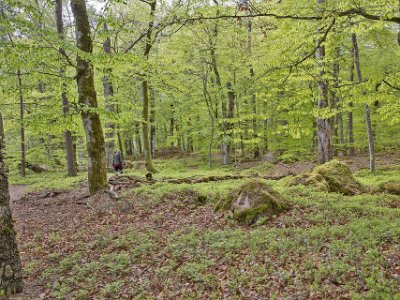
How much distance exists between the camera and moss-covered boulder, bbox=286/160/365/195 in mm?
9845

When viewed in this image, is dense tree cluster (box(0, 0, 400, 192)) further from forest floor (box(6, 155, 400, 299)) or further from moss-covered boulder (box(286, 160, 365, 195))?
forest floor (box(6, 155, 400, 299))

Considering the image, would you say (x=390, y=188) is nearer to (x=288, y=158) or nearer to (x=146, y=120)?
(x=288, y=158)

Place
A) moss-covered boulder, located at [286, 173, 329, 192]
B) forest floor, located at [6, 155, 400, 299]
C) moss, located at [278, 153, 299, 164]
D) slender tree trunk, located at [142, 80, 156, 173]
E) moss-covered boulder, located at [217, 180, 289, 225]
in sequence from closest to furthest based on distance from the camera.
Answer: forest floor, located at [6, 155, 400, 299] → moss-covered boulder, located at [217, 180, 289, 225] → moss-covered boulder, located at [286, 173, 329, 192] → slender tree trunk, located at [142, 80, 156, 173] → moss, located at [278, 153, 299, 164]

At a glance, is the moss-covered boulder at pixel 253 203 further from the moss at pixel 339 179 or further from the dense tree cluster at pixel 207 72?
the moss at pixel 339 179

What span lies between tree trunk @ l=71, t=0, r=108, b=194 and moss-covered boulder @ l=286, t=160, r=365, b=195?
6.53 metres

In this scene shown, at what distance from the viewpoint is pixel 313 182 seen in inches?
404

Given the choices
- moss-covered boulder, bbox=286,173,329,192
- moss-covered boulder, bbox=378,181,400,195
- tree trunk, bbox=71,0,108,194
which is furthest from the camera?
tree trunk, bbox=71,0,108,194

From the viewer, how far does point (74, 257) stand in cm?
690

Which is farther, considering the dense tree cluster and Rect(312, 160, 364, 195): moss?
Rect(312, 160, 364, 195): moss

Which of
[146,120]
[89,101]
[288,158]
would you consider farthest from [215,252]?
[288,158]

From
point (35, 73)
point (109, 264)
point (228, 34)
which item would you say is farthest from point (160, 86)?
point (109, 264)

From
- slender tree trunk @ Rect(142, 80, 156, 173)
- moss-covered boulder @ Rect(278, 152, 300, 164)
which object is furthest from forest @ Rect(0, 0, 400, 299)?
moss-covered boulder @ Rect(278, 152, 300, 164)

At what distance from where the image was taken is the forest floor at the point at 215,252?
16.6 ft

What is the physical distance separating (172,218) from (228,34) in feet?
45.2
